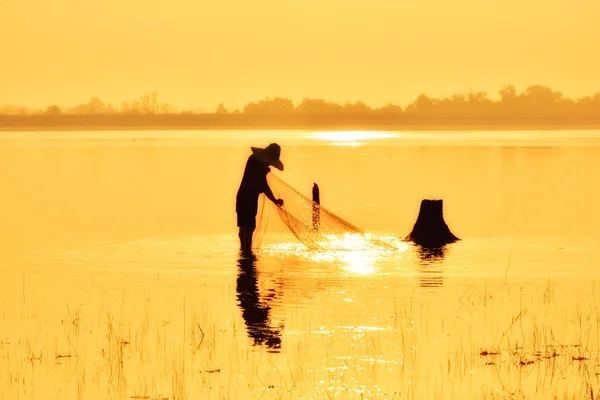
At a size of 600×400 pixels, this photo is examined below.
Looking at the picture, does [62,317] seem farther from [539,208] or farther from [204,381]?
[539,208]

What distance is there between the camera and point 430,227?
27.2m

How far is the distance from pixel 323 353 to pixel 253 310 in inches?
123

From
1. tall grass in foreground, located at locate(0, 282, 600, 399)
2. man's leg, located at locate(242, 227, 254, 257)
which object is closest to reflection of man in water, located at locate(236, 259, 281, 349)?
tall grass in foreground, located at locate(0, 282, 600, 399)

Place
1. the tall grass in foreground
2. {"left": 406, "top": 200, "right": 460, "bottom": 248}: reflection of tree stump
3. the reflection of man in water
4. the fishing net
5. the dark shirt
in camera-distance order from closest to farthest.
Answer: the tall grass in foreground
the reflection of man in water
the dark shirt
the fishing net
{"left": 406, "top": 200, "right": 460, "bottom": 248}: reflection of tree stump

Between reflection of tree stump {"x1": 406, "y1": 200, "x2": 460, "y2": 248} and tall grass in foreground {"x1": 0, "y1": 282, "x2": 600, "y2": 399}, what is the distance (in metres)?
8.34

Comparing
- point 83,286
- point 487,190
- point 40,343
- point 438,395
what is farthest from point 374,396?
point 487,190

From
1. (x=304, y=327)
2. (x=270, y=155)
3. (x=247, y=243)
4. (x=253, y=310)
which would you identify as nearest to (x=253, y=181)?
(x=270, y=155)

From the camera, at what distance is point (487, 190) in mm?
58781

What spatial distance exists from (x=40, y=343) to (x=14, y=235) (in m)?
16.6

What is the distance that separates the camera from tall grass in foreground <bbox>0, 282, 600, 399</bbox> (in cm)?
1316

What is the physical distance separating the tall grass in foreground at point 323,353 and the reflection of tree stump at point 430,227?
8.34 meters

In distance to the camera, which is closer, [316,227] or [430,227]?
[316,227]

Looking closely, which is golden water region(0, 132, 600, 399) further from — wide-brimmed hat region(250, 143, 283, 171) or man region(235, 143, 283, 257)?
wide-brimmed hat region(250, 143, 283, 171)

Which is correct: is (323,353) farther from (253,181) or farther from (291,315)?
(253,181)
